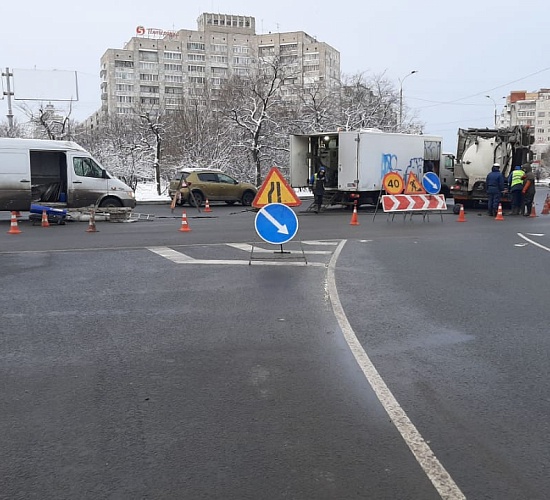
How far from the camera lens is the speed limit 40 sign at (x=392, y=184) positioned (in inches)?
779

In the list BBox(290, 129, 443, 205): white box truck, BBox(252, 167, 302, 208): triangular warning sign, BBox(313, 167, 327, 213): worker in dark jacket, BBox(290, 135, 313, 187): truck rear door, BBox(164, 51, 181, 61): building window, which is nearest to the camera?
BBox(252, 167, 302, 208): triangular warning sign

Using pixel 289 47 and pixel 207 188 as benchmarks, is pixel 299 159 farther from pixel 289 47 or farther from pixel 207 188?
pixel 289 47

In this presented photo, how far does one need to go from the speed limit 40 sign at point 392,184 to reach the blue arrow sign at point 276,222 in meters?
9.72

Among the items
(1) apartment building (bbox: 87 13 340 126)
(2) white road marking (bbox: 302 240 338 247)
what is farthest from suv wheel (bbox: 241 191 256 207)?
(1) apartment building (bbox: 87 13 340 126)

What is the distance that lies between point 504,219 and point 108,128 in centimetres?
4253

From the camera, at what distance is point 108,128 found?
5456cm

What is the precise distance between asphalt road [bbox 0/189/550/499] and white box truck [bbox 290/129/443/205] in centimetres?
1323

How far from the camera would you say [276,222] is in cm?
1075

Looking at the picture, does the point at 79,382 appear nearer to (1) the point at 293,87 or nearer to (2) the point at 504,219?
(2) the point at 504,219

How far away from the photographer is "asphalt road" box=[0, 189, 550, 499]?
328 centimetres

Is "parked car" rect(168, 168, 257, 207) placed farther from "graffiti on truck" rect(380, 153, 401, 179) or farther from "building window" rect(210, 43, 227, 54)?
"building window" rect(210, 43, 227, 54)

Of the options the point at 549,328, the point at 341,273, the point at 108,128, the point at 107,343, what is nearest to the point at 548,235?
the point at 341,273

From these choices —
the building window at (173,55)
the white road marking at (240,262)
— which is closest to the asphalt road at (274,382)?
the white road marking at (240,262)

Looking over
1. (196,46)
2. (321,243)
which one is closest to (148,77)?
(196,46)
